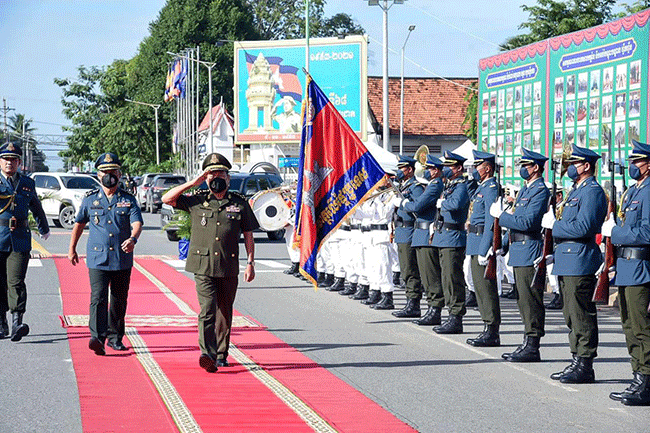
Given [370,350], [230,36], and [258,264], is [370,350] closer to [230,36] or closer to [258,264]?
[258,264]

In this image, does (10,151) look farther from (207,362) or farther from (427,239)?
(427,239)

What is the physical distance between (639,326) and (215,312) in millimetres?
3600

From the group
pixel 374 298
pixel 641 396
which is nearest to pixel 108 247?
pixel 641 396

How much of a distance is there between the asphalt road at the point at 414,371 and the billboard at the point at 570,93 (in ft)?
10.9

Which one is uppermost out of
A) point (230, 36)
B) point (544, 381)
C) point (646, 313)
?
point (230, 36)

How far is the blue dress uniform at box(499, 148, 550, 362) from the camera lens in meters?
10.0

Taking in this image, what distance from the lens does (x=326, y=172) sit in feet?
39.9

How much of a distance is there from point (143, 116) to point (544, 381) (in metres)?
79.7

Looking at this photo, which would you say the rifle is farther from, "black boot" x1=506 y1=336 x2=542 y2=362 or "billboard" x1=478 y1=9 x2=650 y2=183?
"billboard" x1=478 y1=9 x2=650 y2=183

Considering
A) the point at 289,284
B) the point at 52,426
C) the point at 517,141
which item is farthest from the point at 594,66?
the point at 52,426

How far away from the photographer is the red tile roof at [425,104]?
59344 millimetres

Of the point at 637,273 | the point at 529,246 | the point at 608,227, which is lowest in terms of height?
the point at 637,273

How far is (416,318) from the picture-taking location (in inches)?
530

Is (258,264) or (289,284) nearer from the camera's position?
(289,284)
